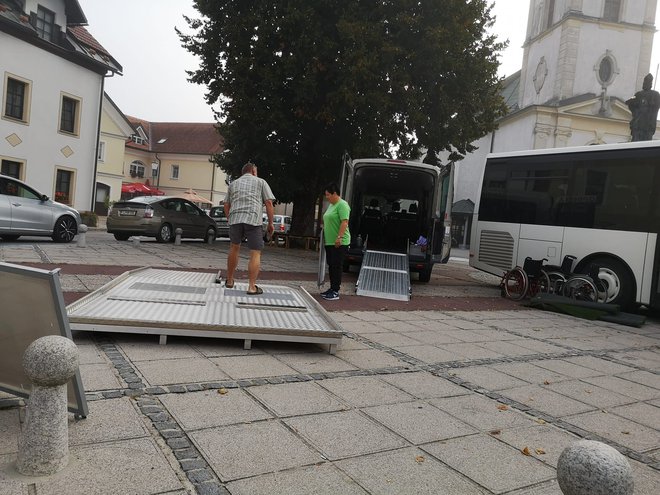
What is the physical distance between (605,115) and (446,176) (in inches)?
1310

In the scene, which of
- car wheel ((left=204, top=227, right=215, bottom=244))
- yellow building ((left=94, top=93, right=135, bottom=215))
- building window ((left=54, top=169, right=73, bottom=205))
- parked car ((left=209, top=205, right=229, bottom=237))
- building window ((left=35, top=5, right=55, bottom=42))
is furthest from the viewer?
yellow building ((left=94, top=93, right=135, bottom=215))

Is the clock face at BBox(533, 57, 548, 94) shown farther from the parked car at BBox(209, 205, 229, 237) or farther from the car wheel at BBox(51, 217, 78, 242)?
the car wheel at BBox(51, 217, 78, 242)

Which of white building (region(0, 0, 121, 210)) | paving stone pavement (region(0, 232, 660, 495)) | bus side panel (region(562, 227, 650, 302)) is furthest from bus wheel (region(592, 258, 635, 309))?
white building (region(0, 0, 121, 210))

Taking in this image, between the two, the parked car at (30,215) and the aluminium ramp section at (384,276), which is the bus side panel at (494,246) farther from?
the parked car at (30,215)

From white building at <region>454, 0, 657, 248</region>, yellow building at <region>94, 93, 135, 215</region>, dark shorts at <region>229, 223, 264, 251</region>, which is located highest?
white building at <region>454, 0, 657, 248</region>

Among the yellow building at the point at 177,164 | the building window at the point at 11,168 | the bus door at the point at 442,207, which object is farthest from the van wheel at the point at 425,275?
the yellow building at the point at 177,164

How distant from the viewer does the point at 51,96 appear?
80.1ft

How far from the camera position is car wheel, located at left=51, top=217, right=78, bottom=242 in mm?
15210

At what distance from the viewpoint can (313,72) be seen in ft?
54.7

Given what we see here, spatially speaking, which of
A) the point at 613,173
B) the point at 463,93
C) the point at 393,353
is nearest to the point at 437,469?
the point at 393,353

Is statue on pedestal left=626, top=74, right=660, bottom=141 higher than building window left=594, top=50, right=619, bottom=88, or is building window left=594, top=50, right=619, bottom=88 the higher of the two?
building window left=594, top=50, right=619, bottom=88

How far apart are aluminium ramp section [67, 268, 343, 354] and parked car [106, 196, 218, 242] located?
1087cm

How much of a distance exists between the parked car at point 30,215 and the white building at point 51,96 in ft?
32.4

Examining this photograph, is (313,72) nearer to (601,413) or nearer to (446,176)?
(446,176)
